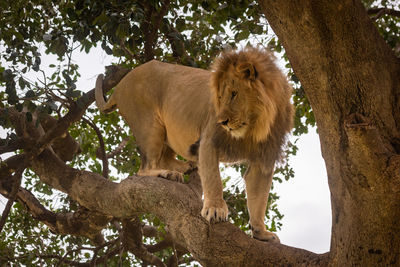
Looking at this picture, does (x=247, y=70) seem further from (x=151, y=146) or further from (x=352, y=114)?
(x=352, y=114)

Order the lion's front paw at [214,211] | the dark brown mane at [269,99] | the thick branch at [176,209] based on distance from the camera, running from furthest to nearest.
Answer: the dark brown mane at [269,99] < the lion's front paw at [214,211] < the thick branch at [176,209]

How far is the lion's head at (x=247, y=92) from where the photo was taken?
141 inches

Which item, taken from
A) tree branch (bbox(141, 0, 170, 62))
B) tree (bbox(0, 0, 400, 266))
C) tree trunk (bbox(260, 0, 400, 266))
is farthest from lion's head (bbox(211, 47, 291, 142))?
tree trunk (bbox(260, 0, 400, 266))

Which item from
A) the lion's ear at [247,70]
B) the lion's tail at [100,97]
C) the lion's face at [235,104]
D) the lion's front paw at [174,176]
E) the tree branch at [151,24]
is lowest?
the lion's front paw at [174,176]

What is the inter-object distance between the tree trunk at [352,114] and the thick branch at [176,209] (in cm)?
39

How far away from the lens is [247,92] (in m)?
3.64

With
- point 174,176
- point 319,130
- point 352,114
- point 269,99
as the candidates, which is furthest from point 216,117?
point 352,114

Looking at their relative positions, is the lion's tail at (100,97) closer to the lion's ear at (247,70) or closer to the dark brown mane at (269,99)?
the dark brown mane at (269,99)

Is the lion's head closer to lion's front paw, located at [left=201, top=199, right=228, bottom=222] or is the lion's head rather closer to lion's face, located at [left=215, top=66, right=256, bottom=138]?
lion's face, located at [left=215, top=66, right=256, bottom=138]

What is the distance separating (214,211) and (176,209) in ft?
0.84

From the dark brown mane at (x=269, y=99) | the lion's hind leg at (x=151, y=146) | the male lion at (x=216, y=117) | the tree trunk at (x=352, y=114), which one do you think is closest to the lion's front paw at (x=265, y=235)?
the male lion at (x=216, y=117)

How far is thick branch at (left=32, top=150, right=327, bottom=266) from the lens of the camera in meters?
2.85

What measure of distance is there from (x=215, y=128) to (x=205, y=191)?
53 centimetres

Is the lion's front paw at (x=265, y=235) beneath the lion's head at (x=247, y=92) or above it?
beneath
